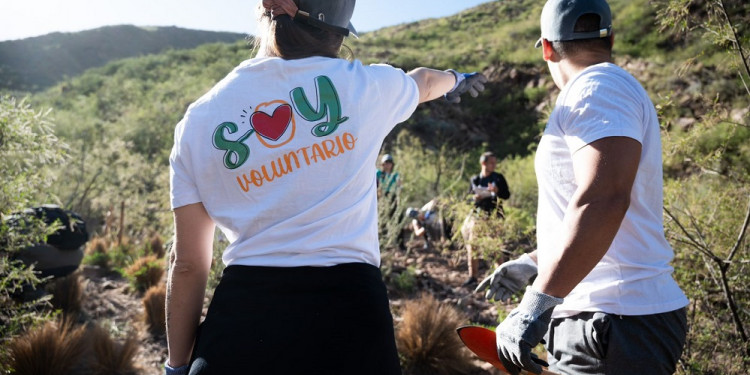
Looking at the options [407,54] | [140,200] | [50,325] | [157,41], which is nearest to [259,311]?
[50,325]

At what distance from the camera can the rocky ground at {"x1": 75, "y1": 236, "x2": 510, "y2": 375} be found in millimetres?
5695

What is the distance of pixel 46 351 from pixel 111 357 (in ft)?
1.62

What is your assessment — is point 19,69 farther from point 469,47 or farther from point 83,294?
point 83,294

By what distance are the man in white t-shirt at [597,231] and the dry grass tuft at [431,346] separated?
3.14m

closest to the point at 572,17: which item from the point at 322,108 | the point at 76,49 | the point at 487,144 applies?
the point at 322,108

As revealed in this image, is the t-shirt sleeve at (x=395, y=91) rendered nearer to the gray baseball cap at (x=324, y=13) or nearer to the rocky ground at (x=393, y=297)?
the gray baseball cap at (x=324, y=13)

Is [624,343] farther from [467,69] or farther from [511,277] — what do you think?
[467,69]

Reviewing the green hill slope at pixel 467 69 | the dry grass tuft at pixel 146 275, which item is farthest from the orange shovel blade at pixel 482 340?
the green hill slope at pixel 467 69

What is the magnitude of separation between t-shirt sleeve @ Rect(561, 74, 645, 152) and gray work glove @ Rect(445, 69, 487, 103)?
0.53 meters

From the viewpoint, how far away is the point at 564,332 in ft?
5.52

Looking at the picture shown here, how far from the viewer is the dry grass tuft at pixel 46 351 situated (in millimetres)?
4586

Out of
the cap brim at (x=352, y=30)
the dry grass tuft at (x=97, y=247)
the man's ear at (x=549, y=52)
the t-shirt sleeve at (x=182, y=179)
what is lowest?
the dry grass tuft at (x=97, y=247)

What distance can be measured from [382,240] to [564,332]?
5747mm

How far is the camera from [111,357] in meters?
4.95
